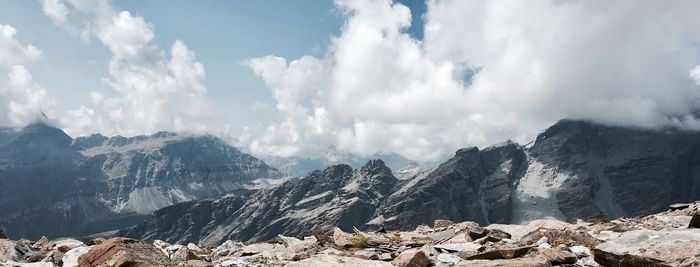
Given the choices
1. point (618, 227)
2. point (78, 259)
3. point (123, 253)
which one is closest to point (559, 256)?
point (618, 227)

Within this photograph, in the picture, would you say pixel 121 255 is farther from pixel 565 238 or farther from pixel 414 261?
pixel 565 238

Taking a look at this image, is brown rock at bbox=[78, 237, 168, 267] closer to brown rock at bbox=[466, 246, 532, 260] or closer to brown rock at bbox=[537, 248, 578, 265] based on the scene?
brown rock at bbox=[466, 246, 532, 260]

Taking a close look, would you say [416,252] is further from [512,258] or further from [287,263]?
[287,263]

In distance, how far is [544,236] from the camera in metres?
20.3

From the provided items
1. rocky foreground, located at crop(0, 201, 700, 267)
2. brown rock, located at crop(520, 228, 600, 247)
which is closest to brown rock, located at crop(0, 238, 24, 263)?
rocky foreground, located at crop(0, 201, 700, 267)

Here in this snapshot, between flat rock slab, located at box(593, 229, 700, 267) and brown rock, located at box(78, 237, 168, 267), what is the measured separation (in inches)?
643

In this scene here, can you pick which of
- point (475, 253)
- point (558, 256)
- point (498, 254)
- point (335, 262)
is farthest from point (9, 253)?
point (558, 256)

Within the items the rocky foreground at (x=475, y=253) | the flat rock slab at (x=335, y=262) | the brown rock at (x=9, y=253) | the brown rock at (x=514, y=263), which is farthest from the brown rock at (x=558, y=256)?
the brown rock at (x=9, y=253)

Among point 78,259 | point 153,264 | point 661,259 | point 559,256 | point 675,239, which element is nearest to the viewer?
point 661,259

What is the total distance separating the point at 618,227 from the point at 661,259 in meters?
14.9

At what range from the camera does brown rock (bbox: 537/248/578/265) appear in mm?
14617

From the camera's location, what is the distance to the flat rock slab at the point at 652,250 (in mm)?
11805

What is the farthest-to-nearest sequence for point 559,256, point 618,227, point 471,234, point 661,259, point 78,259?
point 618,227 → point 471,234 → point 78,259 → point 559,256 → point 661,259

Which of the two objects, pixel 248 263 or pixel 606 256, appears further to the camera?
pixel 248 263
